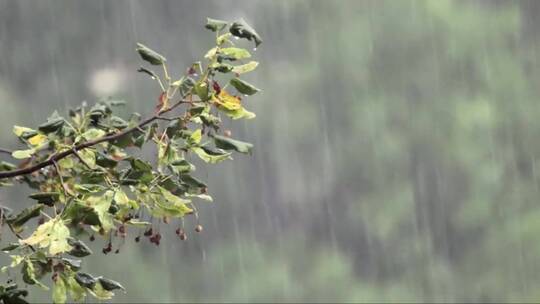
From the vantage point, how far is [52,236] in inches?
33.6

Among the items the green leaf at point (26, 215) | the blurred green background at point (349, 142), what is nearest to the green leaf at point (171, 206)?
the green leaf at point (26, 215)

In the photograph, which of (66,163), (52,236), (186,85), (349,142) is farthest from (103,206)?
(349,142)

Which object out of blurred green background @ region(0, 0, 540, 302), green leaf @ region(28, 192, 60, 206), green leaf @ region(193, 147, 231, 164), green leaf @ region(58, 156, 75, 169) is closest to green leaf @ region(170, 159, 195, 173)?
green leaf @ region(193, 147, 231, 164)

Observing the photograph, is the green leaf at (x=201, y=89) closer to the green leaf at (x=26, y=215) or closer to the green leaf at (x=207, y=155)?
the green leaf at (x=207, y=155)

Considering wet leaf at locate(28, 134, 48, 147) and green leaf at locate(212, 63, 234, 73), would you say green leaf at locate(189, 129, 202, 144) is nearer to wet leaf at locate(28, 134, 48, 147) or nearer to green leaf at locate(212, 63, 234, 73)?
green leaf at locate(212, 63, 234, 73)

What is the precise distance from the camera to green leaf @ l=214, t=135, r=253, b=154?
915mm

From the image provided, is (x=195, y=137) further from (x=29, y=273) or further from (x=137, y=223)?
(x=29, y=273)

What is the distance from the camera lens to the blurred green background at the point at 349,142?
289 cm

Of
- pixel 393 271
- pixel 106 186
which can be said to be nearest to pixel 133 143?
pixel 106 186

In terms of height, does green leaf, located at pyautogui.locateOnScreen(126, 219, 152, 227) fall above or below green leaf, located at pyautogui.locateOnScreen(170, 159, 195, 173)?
below

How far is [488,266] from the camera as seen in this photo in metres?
2.92

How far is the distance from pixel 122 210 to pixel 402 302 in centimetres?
216

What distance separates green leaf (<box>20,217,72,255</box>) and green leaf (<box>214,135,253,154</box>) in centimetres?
17

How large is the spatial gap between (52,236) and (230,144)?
0.19m
